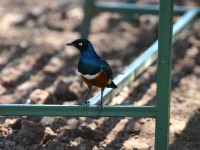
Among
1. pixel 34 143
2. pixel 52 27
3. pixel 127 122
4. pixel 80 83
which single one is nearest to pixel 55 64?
pixel 80 83

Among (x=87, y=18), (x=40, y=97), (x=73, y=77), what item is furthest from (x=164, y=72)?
(x=87, y=18)

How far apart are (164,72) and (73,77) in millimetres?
1665

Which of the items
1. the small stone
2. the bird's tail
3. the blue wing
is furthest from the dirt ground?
the blue wing

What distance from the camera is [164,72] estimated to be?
329cm

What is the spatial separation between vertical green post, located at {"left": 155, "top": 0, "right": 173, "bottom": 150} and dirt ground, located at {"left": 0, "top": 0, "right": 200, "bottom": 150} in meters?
0.24

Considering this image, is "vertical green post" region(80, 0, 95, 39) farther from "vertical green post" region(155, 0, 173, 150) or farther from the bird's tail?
"vertical green post" region(155, 0, 173, 150)

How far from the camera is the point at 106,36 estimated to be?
5758mm

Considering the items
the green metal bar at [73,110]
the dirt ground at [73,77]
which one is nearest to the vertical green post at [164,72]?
the green metal bar at [73,110]

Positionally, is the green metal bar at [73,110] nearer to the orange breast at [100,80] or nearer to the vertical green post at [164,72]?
the vertical green post at [164,72]

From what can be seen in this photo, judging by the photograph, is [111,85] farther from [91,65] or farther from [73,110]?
[73,110]

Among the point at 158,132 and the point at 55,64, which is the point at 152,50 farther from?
the point at 158,132

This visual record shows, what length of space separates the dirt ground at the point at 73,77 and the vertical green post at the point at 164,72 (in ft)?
0.78

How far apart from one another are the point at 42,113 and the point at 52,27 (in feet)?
8.83

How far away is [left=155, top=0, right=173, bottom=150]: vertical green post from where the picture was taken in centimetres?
325
